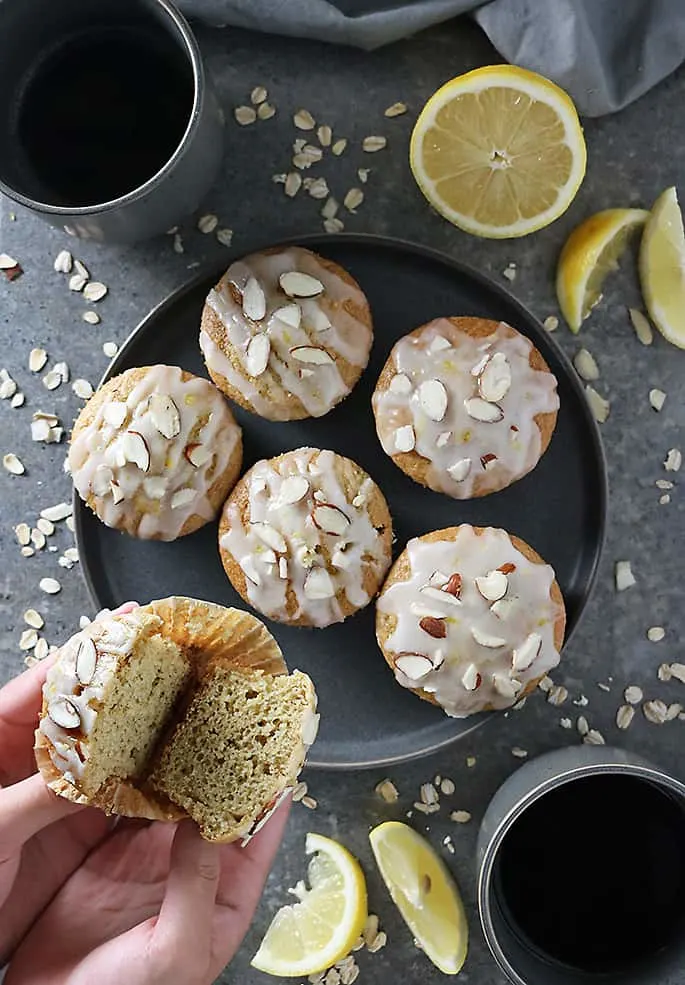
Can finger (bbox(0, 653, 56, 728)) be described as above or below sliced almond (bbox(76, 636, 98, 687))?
below

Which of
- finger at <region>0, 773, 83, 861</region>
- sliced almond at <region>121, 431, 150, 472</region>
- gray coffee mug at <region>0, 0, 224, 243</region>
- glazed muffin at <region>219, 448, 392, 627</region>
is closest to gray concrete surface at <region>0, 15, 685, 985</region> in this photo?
gray coffee mug at <region>0, 0, 224, 243</region>

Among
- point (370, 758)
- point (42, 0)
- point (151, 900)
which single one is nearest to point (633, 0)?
point (42, 0)

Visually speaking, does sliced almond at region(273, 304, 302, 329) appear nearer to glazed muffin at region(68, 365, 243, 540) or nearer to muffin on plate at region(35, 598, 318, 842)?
glazed muffin at region(68, 365, 243, 540)

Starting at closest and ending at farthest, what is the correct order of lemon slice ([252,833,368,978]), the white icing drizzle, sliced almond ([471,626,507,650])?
the white icing drizzle
sliced almond ([471,626,507,650])
lemon slice ([252,833,368,978])

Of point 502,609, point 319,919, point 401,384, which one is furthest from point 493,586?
point 319,919

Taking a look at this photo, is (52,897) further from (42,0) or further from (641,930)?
(42,0)

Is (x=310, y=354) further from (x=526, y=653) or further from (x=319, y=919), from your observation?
(x=319, y=919)
